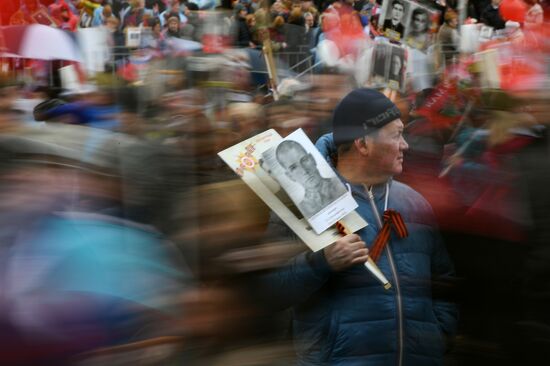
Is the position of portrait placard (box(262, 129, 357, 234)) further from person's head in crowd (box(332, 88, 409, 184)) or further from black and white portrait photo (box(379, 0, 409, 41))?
black and white portrait photo (box(379, 0, 409, 41))

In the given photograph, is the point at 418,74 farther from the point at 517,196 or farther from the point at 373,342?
the point at 517,196

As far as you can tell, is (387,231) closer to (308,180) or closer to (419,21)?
(308,180)

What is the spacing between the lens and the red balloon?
4964mm

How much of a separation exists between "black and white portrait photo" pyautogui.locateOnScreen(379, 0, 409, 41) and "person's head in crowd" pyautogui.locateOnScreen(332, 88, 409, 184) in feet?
5.97

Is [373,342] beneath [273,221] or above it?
beneath

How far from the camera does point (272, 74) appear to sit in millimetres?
5133

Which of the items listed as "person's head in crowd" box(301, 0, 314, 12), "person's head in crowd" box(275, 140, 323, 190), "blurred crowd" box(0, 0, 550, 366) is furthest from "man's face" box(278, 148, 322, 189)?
"person's head in crowd" box(301, 0, 314, 12)

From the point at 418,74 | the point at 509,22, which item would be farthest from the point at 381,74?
the point at 509,22

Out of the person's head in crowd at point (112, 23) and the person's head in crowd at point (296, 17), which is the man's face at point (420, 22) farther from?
the person's head in crowd at point (296, 17)

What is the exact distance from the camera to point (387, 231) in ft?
10.0

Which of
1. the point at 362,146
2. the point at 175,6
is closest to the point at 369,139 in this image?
the point at 362,146

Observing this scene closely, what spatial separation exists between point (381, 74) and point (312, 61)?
1.92 m

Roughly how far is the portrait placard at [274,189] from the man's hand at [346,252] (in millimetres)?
49

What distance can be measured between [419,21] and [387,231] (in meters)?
2.25
